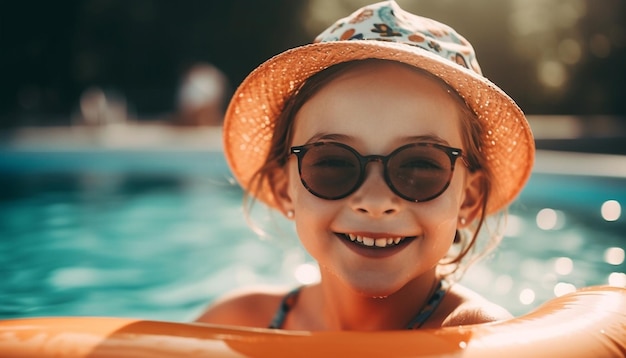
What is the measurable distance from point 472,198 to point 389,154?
1.73 ft

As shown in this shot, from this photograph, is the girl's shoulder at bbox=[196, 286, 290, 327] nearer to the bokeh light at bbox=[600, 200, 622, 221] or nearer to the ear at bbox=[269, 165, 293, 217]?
the ear at bbox=[269, 165, 293, 217]

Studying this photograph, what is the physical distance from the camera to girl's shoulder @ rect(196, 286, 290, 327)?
2748 millimetres

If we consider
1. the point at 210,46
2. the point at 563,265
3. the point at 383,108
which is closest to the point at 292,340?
the point at 383,108

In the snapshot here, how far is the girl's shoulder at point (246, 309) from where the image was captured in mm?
2748

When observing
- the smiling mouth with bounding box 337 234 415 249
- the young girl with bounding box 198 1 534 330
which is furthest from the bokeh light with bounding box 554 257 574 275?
the smiling mouth with bounding box 337 234 415 249

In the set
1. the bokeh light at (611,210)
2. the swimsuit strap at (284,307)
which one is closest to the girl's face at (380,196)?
the swimsuit strap at (284,307)

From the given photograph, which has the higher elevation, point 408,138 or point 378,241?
point 408,138

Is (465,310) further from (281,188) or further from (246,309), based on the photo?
(246,309)

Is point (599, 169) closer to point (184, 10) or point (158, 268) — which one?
point (158, 268)

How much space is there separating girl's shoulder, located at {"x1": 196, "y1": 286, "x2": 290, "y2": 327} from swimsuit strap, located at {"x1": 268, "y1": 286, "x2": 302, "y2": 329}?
2.6 inches

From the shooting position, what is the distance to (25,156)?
977cm

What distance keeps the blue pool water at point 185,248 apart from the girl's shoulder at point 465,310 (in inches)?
39.2

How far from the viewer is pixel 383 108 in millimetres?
1955

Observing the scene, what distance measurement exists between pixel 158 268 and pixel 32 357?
328 centimetres
